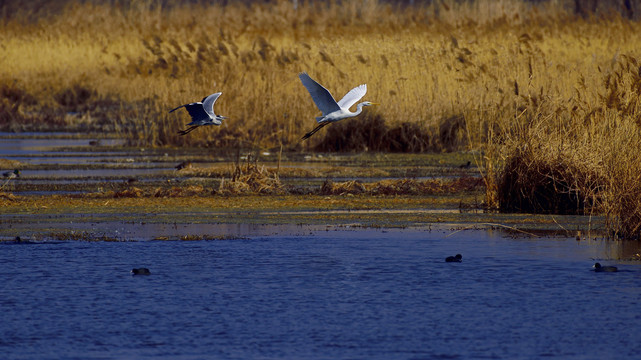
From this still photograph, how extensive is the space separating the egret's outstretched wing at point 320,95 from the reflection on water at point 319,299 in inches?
76.2

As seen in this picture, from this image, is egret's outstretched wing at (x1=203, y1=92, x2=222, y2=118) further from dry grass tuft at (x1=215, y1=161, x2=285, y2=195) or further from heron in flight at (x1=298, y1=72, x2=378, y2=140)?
heron in flight at (x1=298, y1=72, x2=378, y2=140)

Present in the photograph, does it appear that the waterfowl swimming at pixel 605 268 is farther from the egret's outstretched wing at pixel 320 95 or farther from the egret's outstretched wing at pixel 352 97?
the egret's outstretched wing at pixel 352 97

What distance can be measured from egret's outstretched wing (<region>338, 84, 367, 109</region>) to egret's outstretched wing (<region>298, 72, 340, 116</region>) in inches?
10.4

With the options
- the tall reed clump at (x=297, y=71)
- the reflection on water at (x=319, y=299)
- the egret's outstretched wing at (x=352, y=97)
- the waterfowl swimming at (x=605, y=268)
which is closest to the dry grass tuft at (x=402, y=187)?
the tall reed clump at (x=297, y=71)

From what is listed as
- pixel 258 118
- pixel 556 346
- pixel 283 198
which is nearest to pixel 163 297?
pixel 556 346

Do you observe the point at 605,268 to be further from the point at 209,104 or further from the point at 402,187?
the point at 209,104

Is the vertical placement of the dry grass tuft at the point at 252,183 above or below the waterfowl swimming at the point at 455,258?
above

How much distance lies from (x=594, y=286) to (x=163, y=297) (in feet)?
10.8

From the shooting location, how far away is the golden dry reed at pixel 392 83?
1236 centimetres

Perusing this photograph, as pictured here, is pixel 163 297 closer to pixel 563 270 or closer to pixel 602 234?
pixel 563 270

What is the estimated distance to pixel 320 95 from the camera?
42.1 feet

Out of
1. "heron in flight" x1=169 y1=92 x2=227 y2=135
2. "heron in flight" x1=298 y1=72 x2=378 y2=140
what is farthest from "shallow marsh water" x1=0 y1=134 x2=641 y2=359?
"heron in flight" x1=169 y1=92 x2=227 y2=135

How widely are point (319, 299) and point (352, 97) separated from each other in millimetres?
5564

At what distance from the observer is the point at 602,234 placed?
11328 millimetres
